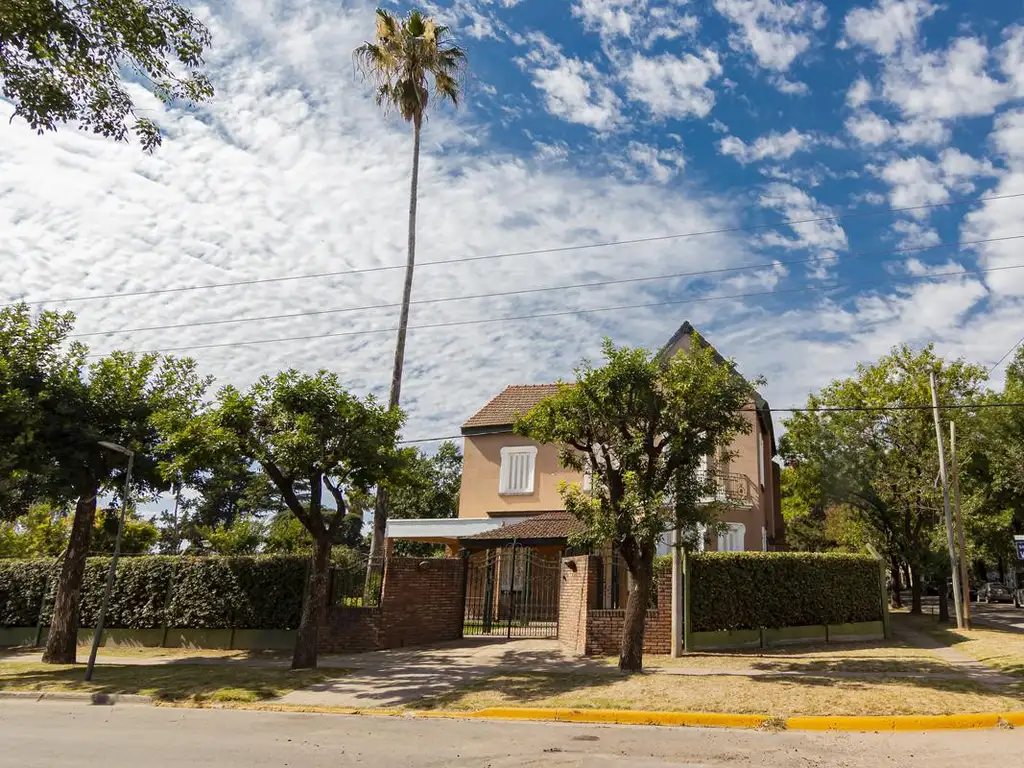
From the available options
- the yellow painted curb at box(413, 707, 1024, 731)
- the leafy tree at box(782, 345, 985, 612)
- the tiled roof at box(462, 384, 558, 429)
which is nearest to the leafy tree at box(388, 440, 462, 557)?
the tiled roof at box(462, 384, 558, 429)

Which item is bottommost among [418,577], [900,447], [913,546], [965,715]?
[965,715]

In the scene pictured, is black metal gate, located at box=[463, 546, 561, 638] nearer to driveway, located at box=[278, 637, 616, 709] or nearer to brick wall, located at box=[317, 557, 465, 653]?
brick wall, located at box=[317, 557, 465, 653]

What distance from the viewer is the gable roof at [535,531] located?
22.5m

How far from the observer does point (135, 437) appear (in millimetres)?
16094

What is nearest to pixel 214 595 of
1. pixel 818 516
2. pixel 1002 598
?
pixel 818 516

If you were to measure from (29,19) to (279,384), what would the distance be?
282 inches

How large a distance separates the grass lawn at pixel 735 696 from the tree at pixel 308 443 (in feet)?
14.4

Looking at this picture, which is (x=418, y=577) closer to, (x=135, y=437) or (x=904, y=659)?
(x=135, y=437)

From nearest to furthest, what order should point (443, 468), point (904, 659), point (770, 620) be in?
point (904, 659), point (770, 620), point (443, 468)

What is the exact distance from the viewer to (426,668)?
559 inches

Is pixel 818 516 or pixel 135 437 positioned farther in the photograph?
pixel 818 516

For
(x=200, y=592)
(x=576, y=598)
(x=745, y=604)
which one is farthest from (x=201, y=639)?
(x=745, y=604)

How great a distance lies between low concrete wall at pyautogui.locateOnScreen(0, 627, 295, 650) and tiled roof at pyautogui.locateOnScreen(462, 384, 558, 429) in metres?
13.5

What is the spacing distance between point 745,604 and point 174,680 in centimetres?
1194
